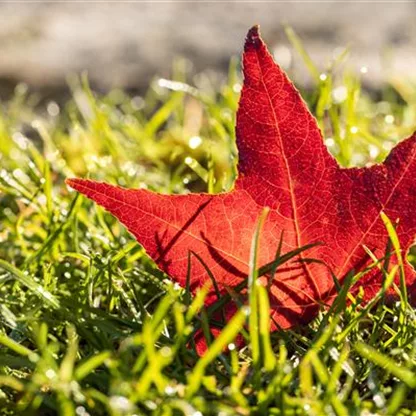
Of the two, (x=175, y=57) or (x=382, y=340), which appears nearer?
(x=382, y=340)

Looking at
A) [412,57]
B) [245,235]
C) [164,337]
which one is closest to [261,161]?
[245,235]

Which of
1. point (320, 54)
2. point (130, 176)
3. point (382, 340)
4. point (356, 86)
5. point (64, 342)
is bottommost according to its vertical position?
point (64, 342)

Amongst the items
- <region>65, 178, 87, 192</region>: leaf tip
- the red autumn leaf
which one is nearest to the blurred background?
the red autumn leaf

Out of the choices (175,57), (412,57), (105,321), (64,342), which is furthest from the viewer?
(175,57)

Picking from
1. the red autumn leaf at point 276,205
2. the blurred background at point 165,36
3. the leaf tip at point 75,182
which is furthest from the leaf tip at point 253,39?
the blurred background at point 165,36

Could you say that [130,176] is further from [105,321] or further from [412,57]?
[412,57]

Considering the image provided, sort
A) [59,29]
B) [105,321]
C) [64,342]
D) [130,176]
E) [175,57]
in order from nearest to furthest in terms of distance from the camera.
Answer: [105,321], [64,342], [130,176], [175,57], [59,29]

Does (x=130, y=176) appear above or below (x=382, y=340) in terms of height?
above

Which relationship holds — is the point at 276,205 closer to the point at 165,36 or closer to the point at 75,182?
the point at 75,182
